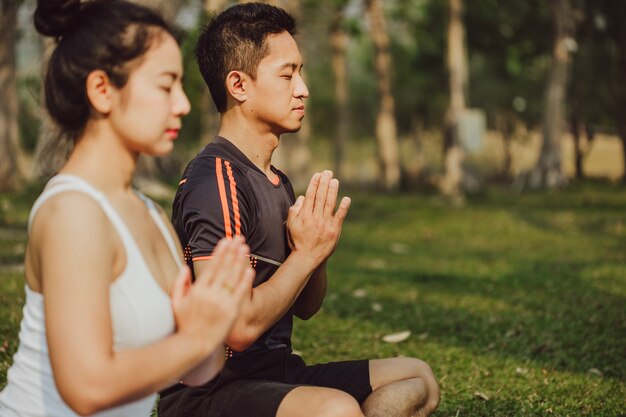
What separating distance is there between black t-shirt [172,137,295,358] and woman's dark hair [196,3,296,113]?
251 millimetres

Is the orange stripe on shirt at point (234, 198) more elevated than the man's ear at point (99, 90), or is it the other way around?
the man's ear at point (99, 90)

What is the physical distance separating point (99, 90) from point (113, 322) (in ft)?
1.74

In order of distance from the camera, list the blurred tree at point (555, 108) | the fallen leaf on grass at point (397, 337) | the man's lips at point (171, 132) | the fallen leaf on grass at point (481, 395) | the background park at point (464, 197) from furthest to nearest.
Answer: the blurred tree at point (555, 108)
the fallen leaf on grass at point (397, 337)
the background park at point (464, 197)
the fallen leaf on grass at point (481, 395)
the man's lips at point (171, 132)

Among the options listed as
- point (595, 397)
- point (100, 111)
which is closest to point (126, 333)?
point (100, 111)

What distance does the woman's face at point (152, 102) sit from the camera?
216 centimetres

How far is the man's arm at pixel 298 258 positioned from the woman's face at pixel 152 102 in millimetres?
633

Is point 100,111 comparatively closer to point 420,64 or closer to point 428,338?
point 428,338

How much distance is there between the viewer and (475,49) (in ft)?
86.4

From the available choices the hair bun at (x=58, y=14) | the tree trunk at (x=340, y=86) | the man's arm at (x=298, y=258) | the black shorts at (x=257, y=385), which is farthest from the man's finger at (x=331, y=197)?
the tree trunk at (x=340, y=86)

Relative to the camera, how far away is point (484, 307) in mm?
7359

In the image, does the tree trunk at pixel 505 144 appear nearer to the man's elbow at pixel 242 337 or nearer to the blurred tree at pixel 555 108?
the blurred tree at pixel 555 108

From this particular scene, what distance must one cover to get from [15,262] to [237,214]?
20.2 feet

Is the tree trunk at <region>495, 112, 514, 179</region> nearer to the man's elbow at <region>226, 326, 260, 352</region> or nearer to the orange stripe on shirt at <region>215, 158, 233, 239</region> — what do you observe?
the orange stripe on shirt at <region>215, 158, 233, 239</region>

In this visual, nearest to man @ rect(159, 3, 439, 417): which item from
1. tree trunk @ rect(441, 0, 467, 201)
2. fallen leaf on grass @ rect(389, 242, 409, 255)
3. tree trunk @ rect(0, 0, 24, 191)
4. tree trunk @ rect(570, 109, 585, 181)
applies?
fallen leaf on grass @ rect(389, 242, 409, 255)
